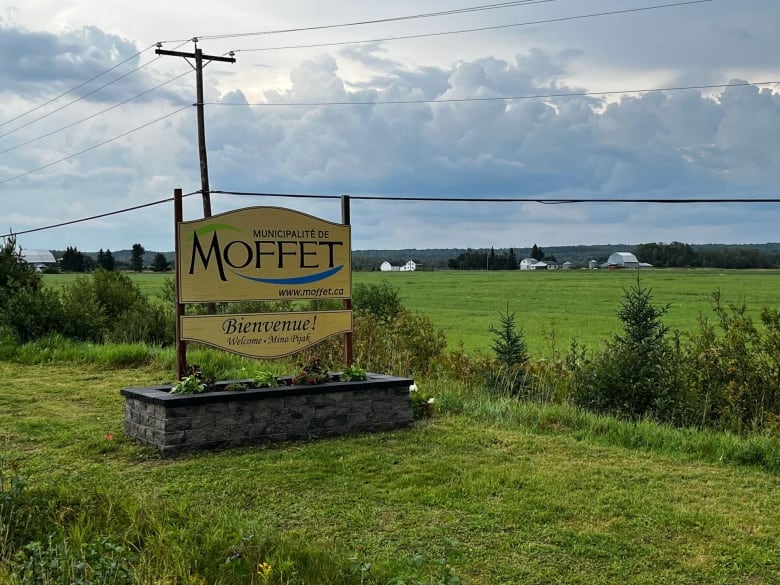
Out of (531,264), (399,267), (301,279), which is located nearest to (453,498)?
(301,279)

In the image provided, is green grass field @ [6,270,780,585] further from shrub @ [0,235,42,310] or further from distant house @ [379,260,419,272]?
distant house @ [379,260,419,272]

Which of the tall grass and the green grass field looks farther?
the tall grass

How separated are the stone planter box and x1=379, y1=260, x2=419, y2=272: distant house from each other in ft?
324

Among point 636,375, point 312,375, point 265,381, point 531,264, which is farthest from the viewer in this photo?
point 531,264

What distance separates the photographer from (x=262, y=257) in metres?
7.93

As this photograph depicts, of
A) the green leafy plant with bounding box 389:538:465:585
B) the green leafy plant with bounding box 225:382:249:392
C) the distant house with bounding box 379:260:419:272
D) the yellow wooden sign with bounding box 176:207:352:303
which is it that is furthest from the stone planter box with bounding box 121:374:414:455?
the distant house with bounding box 379:260:419:272

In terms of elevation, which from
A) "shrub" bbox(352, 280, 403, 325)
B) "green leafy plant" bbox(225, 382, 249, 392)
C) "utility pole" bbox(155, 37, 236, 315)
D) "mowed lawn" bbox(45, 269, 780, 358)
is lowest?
"mowed lawn" bbox(45, 269, 780, 358)

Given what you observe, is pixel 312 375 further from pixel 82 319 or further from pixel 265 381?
pixel 82 319

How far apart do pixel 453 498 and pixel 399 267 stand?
10744 centimetres

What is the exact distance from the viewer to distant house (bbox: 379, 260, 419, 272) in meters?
108

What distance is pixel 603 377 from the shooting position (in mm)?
9734

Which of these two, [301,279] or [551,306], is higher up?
[301,279]

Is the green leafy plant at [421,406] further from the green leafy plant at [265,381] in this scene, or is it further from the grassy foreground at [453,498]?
the green leafy plant at [265,381]

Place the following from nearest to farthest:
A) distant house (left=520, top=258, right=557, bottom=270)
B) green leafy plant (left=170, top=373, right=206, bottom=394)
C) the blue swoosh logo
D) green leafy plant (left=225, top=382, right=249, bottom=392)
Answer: green leafy plant (left=170, top=373, right=206, bottom=394) < green leafy plant (left=225, top=382, right=249, bottom=392) < the blue swoosh logo < distant house (left=520, top=258, right=557, bottom=270)
